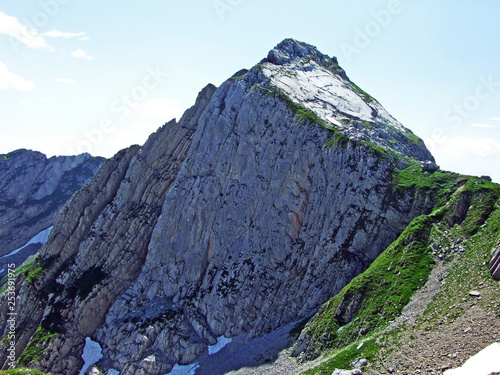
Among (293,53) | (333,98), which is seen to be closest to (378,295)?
(333,98)

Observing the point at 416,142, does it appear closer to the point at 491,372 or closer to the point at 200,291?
the point at 200,291

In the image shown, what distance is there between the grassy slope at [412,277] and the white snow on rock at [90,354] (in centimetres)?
4704

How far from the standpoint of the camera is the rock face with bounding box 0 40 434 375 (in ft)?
251

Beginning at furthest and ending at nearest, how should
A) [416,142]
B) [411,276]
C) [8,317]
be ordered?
[416,142] → [8,317] → [411,276]

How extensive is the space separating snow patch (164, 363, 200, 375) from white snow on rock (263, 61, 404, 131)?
209ft

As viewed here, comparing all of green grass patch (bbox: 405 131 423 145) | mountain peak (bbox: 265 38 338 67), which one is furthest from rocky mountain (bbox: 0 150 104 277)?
green grass patch (bbox: 405 131 423 145)

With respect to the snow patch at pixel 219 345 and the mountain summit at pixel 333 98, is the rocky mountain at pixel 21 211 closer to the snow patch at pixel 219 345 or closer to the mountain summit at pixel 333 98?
the snow patch at pixel 219 345

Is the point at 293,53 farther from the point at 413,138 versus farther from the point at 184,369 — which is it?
the point at 184,369

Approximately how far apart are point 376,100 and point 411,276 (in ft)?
270

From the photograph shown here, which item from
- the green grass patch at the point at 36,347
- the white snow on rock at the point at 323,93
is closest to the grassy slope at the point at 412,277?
the white snow on rock at the point at 323,93

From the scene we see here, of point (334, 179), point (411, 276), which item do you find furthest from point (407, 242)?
point (334, 179)

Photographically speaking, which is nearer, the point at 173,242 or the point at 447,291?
the point at 447,291

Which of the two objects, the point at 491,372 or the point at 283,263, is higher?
the point at 283,263

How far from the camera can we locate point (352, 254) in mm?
74500
